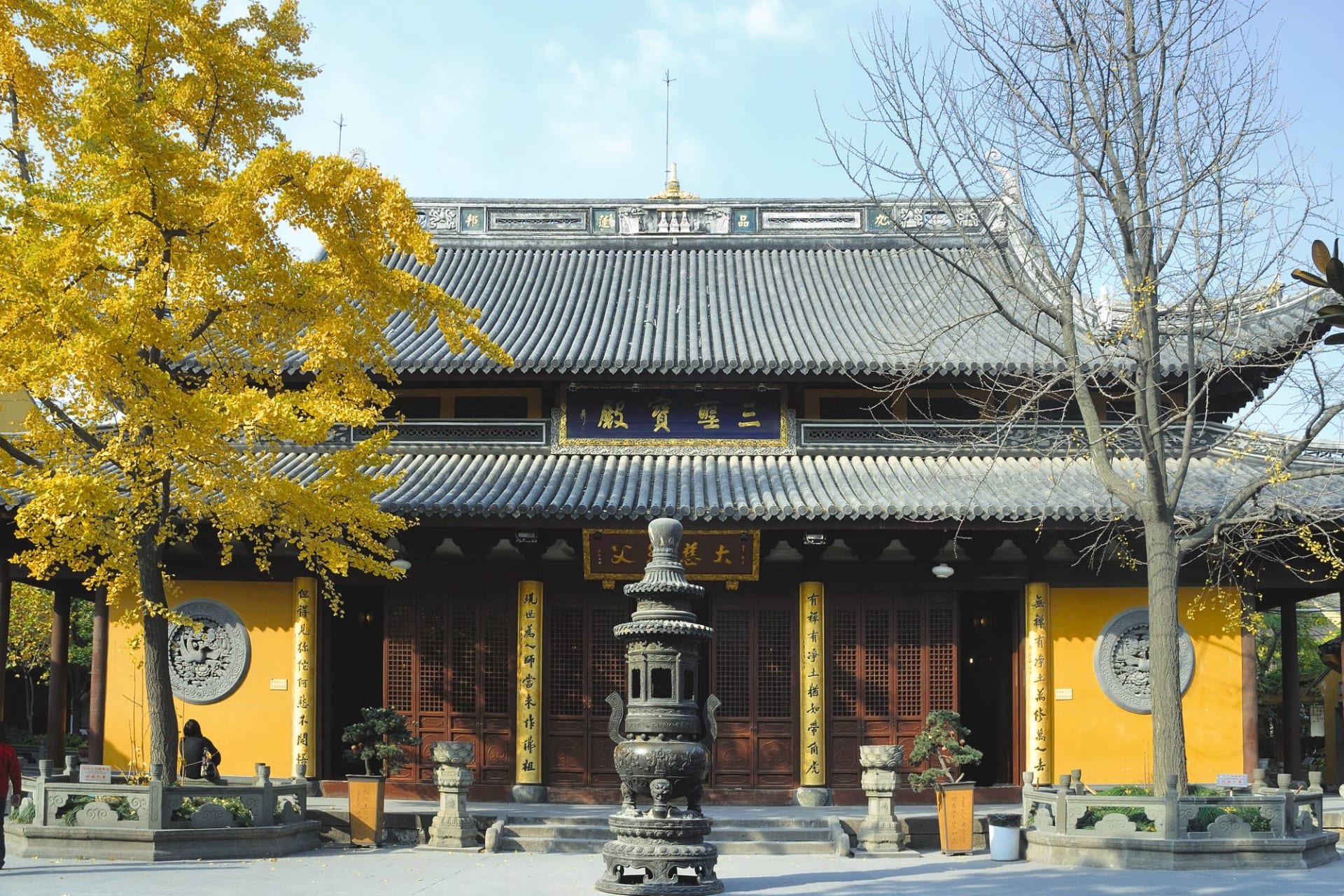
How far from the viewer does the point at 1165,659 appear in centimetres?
1196

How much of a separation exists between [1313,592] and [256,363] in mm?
14545

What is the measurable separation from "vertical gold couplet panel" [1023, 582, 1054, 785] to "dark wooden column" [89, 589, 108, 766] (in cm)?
1120

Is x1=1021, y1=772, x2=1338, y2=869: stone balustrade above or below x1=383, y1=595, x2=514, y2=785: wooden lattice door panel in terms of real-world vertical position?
below

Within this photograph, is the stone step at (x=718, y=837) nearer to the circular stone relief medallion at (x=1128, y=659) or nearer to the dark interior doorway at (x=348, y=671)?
the dark interior doorway at (x=348, y=671)

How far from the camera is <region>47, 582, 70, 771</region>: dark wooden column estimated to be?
663 inches

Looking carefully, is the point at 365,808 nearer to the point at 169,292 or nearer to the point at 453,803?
the point at 453,803

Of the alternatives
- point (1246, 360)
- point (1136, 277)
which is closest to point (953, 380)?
point (1246, 360)

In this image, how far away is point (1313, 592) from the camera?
18484 millimetres

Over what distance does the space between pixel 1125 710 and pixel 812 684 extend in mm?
3768

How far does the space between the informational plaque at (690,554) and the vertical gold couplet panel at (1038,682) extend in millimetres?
3391

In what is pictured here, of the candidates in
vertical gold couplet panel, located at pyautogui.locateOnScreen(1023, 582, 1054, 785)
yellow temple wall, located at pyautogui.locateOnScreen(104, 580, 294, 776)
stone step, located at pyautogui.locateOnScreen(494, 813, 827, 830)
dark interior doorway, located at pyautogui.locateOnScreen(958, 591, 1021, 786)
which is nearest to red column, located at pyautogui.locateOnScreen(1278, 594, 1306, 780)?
dark interior doorway, located at pyautogui.locateOnScreen(958, 591, 1021, 786)

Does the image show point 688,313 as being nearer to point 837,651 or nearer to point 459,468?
point 459,468

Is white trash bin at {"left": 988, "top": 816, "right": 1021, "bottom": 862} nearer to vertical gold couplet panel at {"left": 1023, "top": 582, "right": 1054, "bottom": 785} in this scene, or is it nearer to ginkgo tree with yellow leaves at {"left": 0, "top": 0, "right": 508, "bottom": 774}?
vertical gold couplet panel at {"left": 1023, "top": 582, "right": 1054, "bottom": 785}

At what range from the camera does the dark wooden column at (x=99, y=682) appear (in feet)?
52.4
